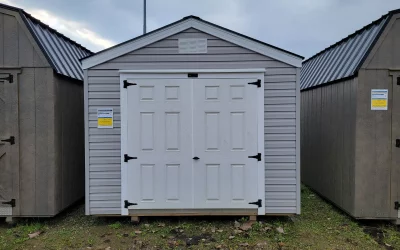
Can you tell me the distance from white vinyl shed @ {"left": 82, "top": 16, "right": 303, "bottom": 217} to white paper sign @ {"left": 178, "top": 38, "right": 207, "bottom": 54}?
16mm

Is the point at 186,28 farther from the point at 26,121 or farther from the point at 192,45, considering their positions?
the point at 26,121

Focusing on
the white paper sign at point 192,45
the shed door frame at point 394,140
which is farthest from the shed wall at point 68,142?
the shed door frame at point 394,140

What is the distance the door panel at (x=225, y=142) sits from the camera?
4477 mm

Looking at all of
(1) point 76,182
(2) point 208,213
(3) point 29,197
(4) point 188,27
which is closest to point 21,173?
(3) point 29,197

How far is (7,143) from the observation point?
15.0ft

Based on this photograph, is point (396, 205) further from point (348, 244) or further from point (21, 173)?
point (21, 173)

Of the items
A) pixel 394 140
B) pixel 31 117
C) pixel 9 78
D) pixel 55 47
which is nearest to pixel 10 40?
pixel 9 78

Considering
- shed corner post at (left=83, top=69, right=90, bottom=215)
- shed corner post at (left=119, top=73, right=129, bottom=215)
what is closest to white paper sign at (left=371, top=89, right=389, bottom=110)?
shed corner post at (left=119, top=73, right=129, bottom=215)

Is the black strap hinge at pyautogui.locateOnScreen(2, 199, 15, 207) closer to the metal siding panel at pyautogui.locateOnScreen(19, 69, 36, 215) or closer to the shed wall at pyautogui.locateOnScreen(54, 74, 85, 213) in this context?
the metal siding panel at pyautogui.locateOnScreen(19, 69, 36, 215)

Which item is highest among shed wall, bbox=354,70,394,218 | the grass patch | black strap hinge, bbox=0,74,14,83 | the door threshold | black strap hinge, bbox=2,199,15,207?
black strap hinge, bbox=0,74,14,83

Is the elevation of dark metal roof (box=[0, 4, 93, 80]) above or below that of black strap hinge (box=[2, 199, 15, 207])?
above

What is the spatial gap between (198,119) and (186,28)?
143 centimetres

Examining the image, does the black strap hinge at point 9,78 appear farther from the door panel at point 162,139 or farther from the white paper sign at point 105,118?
the door panel at point 162,139

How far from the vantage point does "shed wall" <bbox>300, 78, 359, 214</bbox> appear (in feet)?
15.6
